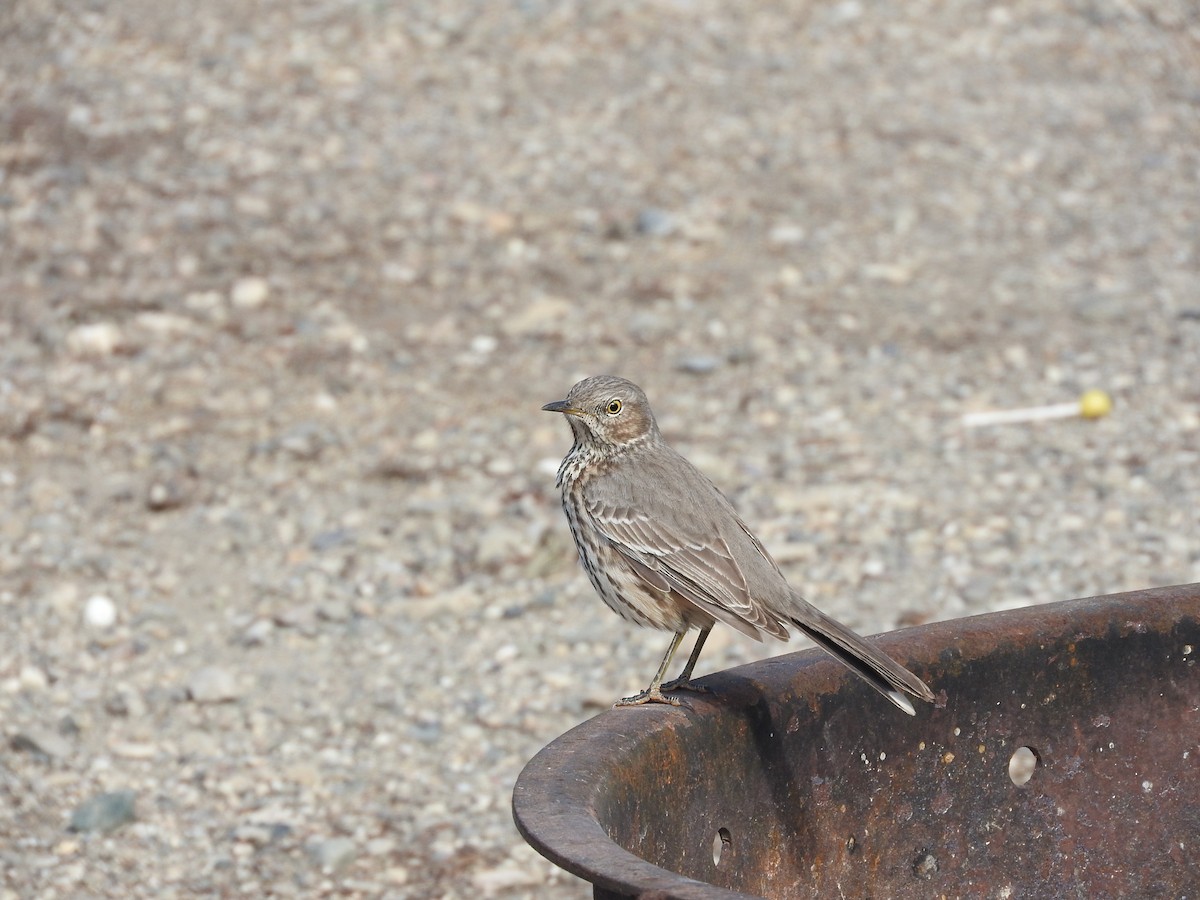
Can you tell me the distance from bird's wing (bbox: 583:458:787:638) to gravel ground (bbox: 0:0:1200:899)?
5.53 feet

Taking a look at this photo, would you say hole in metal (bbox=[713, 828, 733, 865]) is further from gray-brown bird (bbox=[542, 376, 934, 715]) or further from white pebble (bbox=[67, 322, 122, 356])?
white pebble (bbox=[67, 322, 122, 356])

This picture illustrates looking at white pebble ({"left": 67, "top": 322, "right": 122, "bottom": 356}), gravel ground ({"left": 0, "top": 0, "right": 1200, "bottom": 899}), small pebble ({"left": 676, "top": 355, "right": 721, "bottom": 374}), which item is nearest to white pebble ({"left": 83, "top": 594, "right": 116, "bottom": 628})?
gravel ground ({"left": 0, "top": 0, "right": 1200, "bottom": 899})

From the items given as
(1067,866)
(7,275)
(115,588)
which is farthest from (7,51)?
(1067,866)

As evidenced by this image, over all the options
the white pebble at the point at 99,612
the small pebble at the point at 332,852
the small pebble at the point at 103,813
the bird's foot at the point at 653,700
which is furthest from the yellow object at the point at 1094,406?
the small pebble at the point at 103,813

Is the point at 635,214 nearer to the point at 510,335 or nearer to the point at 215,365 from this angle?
the point at 510,335

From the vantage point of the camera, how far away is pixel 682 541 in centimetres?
478

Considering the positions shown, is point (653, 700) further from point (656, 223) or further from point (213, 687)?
point (656, 223)

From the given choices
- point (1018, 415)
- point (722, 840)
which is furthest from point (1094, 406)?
point (722, 840)

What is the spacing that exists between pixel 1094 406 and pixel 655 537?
500 cm

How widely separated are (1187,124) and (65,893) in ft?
33.9

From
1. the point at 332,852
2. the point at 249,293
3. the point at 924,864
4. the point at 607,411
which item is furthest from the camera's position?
the point at 249,293

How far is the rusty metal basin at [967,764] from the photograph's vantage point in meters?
3.65

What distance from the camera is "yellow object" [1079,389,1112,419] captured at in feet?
29.7

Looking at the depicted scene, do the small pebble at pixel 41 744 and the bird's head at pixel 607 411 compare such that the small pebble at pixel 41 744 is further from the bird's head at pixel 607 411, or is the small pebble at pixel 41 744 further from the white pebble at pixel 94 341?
the white pebble at pixel 94 341
